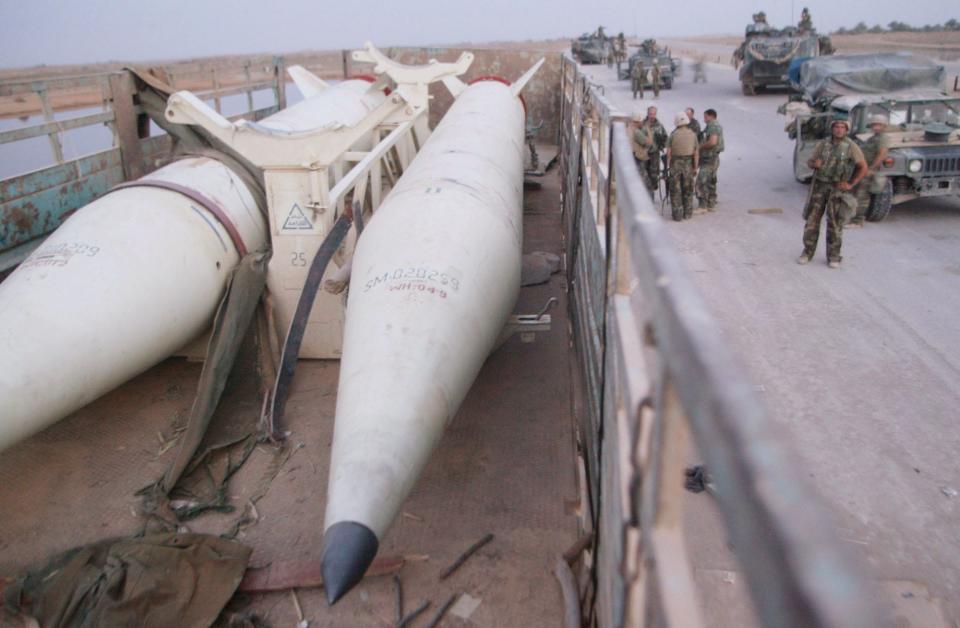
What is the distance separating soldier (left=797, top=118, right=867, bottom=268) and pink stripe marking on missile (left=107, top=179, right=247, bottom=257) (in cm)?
593

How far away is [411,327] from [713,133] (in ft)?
24.6

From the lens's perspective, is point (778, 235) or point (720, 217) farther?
point (720, 217)

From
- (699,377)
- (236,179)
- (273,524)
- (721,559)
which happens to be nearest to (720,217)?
(236,179)

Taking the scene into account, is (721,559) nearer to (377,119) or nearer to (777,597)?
(777,597)

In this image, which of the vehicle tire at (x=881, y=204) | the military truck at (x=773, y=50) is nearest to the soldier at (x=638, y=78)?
the military truck at (x=773, y=50)

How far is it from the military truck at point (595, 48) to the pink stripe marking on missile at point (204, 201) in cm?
3925

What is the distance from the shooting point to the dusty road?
4059mm

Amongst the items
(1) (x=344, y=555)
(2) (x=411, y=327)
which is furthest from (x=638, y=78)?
(1) (x=344, y=555)

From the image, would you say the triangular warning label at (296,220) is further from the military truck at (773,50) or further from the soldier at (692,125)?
the military truck at (773,50)

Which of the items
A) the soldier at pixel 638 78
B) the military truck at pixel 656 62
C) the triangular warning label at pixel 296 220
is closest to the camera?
the triangular warning label at pixel 296 220

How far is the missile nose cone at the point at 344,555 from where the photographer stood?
2.70m

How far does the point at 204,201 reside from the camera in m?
6.02

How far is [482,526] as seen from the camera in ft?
13.9

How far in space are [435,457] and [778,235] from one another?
646 cm
